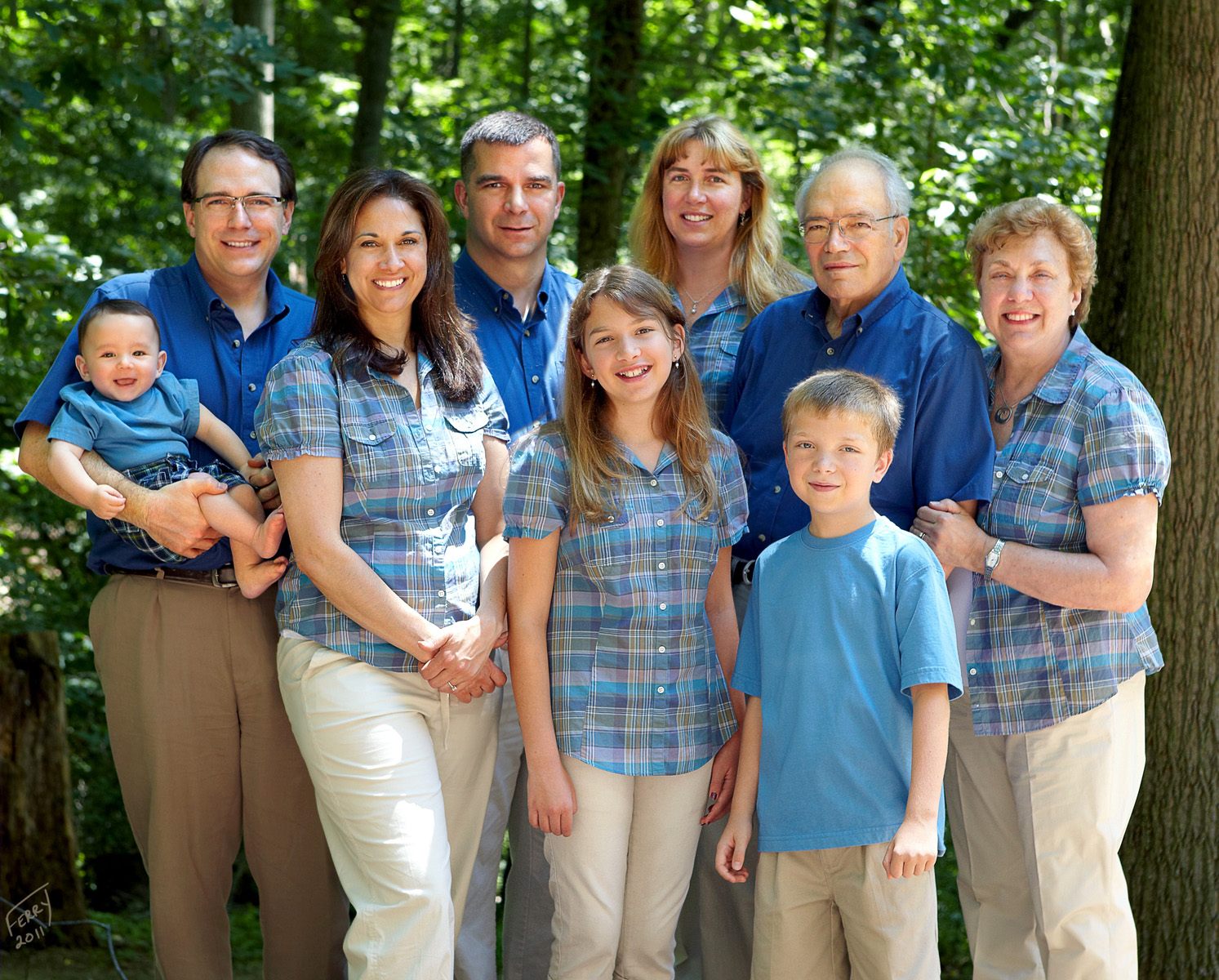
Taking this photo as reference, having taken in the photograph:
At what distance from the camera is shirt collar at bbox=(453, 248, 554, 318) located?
3.29 meters

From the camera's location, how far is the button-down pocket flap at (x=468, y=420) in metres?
2.65

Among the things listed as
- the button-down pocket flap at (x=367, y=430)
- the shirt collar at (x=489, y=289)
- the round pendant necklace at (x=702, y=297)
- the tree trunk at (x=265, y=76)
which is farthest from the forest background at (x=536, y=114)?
the button-down pocket flap at (x=367, y=430)

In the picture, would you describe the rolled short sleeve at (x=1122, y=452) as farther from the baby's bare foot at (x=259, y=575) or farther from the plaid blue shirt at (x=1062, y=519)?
the baby's bare foot at (x=259, y=575)

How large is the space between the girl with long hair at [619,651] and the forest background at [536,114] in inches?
82.5

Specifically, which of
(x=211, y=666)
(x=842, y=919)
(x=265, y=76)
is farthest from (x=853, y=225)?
(x=265, y=76)

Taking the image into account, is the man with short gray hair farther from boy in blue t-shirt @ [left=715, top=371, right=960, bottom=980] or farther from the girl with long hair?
boy in blue t-shirt @ [left=715, top=371, right=960, bottom=980]

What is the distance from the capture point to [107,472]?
105 inches

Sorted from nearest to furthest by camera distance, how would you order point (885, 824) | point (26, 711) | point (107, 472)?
point (885, 824) → point (107, 472) → point (26, 711)

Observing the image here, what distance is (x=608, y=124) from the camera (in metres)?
5.87

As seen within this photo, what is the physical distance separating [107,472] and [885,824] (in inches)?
79.0

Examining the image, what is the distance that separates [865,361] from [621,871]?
1.39m

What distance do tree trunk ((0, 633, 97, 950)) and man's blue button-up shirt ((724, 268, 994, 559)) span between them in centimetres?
314

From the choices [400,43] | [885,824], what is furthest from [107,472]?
[400,43]

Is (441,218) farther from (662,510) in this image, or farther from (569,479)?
(662,510)
